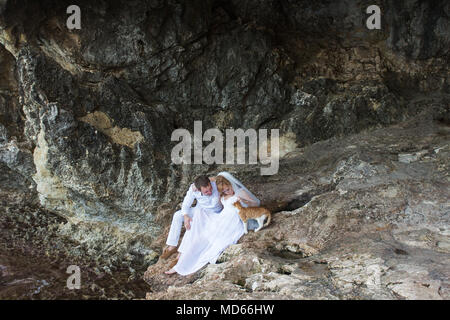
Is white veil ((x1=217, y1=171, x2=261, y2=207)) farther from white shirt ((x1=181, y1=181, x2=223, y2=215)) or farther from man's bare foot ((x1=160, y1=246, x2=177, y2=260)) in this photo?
man's bare foot ((x1=160, y1=246, x2=177, y2=260))

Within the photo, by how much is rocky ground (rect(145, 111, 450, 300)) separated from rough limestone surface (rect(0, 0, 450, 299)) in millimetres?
16

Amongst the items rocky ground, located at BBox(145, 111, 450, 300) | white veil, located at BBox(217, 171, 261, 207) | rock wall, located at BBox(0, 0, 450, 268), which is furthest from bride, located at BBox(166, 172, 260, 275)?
rock wall, located at BBox(0, 0, 450, 268)

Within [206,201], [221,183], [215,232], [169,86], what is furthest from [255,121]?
[215,232]

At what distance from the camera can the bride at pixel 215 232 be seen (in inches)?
154

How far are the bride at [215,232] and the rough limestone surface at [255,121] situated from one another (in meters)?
0.20

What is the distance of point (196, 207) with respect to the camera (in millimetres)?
4238

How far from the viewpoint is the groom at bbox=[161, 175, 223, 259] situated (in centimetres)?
411

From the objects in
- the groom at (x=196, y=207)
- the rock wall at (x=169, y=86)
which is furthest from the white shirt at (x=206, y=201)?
the rock wall at (x=169, y=86)

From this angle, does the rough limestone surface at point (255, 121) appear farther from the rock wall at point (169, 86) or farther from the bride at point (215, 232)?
the bride at point (215, 232)

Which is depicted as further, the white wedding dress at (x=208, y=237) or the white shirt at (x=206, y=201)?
the white shirt at (x=206, y=201)

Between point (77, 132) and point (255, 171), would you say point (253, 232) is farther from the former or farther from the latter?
point (77, 132)

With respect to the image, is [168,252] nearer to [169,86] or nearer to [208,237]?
[208,237]

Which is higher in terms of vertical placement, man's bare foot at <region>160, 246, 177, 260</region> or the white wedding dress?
the white wedding dress

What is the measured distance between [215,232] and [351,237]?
1270mm
